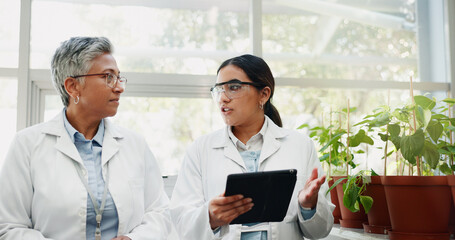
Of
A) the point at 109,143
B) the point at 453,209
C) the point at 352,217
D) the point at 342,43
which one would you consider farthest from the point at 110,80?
the point at 342,43

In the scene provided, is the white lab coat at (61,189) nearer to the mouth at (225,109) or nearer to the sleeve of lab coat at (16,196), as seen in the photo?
the sleeve of lab coat at (16,196)

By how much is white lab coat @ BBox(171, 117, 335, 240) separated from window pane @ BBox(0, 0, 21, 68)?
1.72 metres

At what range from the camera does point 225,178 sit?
180 centimetres

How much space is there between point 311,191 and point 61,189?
95 cm

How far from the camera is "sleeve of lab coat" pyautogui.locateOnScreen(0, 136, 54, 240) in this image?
1.67 meters

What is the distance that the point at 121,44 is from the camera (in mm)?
3086

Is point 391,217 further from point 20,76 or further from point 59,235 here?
point 20,76

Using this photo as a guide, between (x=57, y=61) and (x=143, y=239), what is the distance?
83cm

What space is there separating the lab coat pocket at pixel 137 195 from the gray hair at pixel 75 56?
483 mm

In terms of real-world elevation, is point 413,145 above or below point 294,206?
above

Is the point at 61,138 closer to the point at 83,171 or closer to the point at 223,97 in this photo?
the point at 83,171

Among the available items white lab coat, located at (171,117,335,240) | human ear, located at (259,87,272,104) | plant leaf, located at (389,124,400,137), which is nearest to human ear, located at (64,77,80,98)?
white lab coat, located at (171,117,335,240)

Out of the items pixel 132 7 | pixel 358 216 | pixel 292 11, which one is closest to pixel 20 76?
pixel 132 7

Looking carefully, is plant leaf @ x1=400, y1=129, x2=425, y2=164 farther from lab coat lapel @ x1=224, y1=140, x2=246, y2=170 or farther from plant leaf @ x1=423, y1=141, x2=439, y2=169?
lab coat lapel @ x1=224, y1=140, x2=246, y2=170
